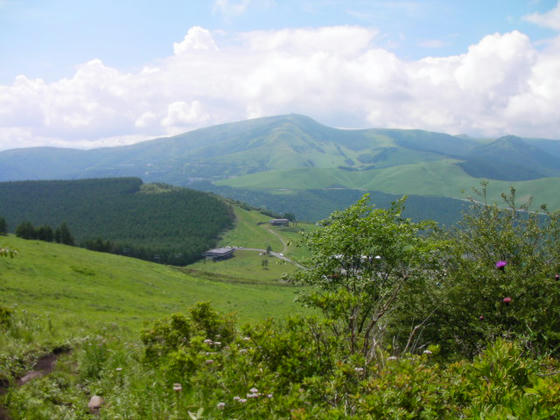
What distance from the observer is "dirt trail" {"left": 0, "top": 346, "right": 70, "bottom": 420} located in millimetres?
7065

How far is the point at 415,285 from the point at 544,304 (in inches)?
161

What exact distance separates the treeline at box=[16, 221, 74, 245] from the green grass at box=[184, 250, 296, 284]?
32.4 m

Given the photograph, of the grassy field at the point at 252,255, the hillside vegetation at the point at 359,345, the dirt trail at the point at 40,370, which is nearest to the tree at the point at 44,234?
the grassy field at the point at 252,255

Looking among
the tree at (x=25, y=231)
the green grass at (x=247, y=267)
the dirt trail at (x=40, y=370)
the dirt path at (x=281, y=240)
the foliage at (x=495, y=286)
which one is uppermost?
the foliage at (x=495, y=286)

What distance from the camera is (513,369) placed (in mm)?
4391

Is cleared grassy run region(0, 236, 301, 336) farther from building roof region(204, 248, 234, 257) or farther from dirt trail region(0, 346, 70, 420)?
building roof region(204, 248, 234, 257)

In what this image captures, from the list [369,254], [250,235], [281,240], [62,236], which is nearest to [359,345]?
[369,254]

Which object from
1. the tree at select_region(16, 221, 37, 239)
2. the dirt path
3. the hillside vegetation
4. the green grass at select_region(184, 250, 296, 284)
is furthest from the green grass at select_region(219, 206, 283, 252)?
the hillside vegetation

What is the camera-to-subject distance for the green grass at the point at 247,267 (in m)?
99.6

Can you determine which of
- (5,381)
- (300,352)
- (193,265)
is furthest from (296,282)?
(193,265)

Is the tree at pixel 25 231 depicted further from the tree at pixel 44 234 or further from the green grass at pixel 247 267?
the green grass at pixel 247 267

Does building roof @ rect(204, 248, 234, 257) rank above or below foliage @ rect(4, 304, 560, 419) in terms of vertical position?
below

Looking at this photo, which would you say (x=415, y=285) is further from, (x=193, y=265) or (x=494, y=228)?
(x=193, y=265)

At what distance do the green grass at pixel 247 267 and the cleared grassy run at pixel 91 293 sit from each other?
42.1 m
